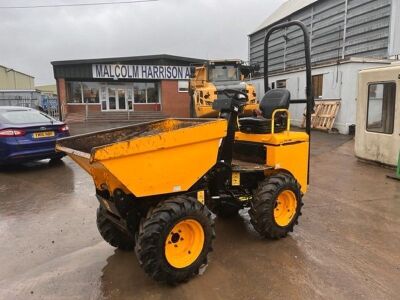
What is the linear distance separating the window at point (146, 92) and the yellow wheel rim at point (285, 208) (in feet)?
79.9

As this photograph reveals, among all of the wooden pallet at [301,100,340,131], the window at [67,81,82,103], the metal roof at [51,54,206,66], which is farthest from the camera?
the window at [67,81,82,103]

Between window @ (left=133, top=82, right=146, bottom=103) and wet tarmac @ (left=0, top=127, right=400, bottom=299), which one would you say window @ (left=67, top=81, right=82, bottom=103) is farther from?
wet tarmac @ (left=0, top=127, right=400, bottom=299)

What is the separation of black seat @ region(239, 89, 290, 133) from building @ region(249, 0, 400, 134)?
8494 mm

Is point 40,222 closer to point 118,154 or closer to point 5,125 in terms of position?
point 118,154

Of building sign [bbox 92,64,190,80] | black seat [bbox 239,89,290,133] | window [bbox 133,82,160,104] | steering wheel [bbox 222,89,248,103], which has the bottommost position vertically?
black seat [bbox 239,89,290,133]

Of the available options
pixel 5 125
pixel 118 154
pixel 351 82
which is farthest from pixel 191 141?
pixel 351 82

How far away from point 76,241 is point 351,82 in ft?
38.9

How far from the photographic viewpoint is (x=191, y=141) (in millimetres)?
3105

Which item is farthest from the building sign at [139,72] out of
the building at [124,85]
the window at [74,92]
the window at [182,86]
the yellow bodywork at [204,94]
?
the yellow bodywork at [204,94]

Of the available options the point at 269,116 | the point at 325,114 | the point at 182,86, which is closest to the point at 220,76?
the point at 325,114

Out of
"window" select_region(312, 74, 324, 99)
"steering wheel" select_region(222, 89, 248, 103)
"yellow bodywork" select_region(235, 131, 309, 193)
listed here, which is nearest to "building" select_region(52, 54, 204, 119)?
"window" select_region(312, 74, 324, 99)

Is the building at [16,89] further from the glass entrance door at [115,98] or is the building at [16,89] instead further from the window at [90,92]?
the glass entrance door at [115,98]

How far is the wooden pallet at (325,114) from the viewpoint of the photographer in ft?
44.8

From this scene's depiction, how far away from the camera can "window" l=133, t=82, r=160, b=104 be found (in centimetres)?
2739
